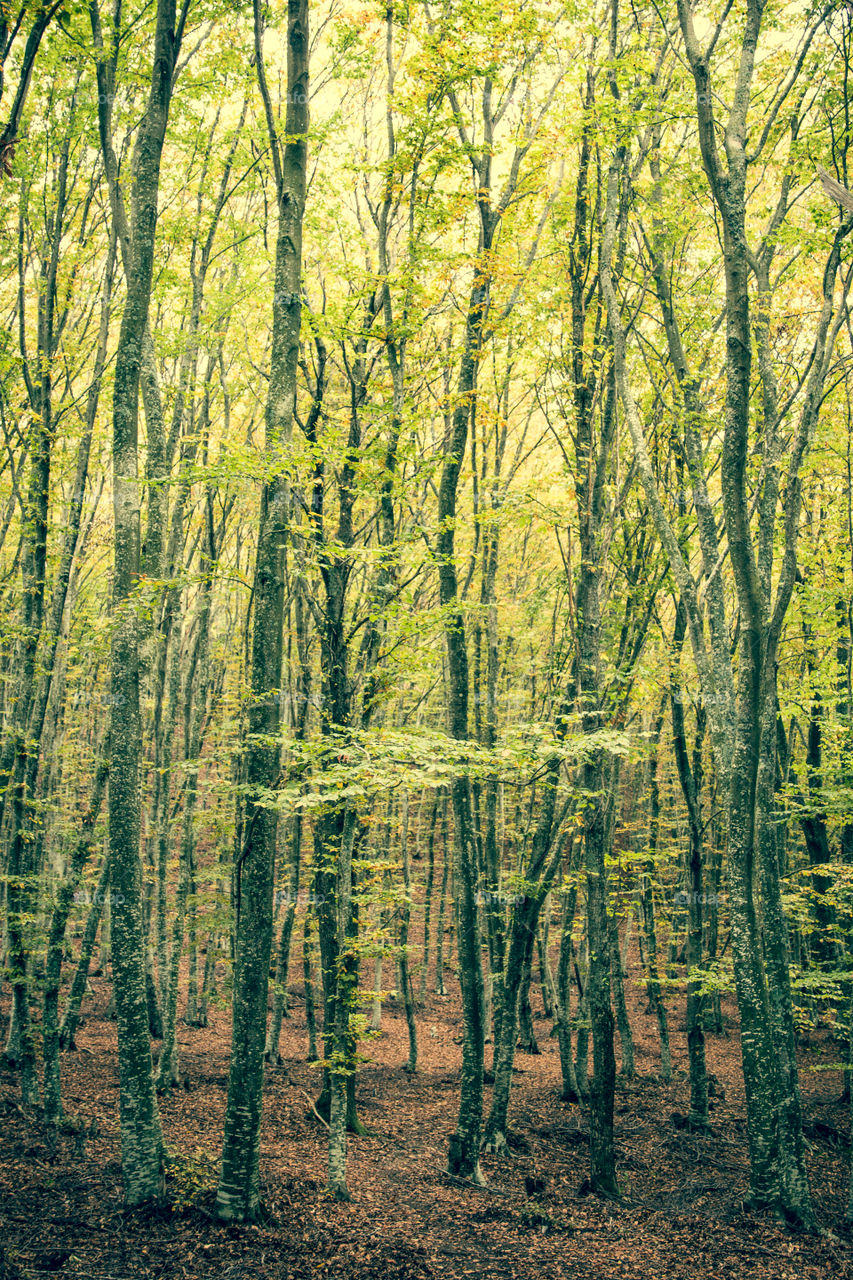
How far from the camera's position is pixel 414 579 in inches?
411

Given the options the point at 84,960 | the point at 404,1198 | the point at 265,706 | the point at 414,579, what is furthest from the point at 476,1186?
the point at 414,579

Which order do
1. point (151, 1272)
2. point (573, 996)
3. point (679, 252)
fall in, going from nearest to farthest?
point (151, 1272)
point (679, 252)
point (573, 996)

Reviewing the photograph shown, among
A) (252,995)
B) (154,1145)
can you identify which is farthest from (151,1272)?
(252,995)

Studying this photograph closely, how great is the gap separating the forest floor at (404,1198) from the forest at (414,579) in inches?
2.6

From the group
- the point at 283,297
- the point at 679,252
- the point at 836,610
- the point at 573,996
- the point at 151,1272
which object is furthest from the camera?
the point at 573,996

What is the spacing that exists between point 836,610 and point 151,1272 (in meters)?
12.1

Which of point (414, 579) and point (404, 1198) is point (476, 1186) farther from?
point (414, 579)

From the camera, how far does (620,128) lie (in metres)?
8.07

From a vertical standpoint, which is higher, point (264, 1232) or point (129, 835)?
point (129, 835)

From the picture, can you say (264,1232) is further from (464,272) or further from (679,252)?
(679,252)

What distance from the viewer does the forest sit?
6.48 meters

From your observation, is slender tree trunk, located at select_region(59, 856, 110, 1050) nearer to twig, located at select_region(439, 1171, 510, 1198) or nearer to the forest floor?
the forest floor

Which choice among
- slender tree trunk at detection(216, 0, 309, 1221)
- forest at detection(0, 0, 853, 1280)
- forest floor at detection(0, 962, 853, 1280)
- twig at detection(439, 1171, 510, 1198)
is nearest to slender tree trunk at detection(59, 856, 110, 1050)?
forest at detection(0, 0, 853, 1280)

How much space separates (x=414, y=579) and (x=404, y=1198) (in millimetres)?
7576
